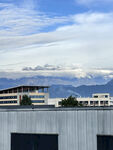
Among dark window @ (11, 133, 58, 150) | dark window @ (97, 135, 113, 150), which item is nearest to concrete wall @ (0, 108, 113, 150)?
dark window @ (97, 135, 113, 150)

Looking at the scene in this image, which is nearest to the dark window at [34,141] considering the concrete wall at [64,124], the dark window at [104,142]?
the concrete wall at [64,124]

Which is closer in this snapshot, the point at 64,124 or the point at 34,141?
the point at 64,124

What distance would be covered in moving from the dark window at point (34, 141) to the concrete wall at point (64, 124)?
51cm

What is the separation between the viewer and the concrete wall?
38719mm

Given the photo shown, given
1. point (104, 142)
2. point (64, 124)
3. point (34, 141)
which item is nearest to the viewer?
point (104, 142)

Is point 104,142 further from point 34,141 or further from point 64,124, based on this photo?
point 34,141

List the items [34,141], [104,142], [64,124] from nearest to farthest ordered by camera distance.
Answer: [104,142] < [64,124] < [34,141]

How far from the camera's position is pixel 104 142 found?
3847cm

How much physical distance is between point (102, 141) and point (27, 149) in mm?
9484

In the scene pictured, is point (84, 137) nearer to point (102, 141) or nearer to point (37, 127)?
point (102, 141)

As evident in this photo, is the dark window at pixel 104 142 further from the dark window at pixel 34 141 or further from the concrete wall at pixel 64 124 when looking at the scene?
the dark window at pixel 34 141

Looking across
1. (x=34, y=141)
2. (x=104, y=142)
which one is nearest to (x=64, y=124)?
(x=34, y=141)

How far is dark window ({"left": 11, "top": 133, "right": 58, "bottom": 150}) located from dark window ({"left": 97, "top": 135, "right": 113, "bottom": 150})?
17.2ft

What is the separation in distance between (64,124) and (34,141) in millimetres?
4437
